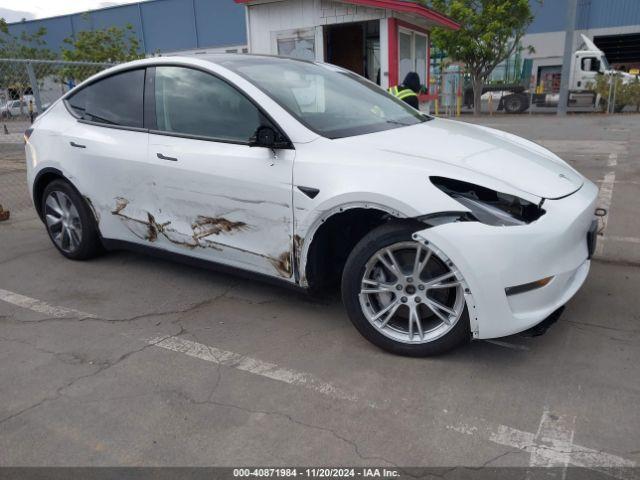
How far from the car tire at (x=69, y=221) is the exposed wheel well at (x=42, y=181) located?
5cm

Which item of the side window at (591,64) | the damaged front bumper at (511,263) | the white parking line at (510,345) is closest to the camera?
the damaged front bumper at (511,263)

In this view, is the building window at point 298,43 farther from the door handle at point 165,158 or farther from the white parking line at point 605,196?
the door handle at point 165,158

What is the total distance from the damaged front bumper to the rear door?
2.31 meters

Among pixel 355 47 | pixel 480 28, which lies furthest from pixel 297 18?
pixel 480 28

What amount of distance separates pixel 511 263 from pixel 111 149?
9.94 feet

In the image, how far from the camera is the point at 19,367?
3.17 m

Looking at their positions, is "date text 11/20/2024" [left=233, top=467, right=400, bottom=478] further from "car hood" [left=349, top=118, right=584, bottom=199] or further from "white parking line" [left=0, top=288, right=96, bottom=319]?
"white parking line" [left=0, top=288, right=96, bottom=319]

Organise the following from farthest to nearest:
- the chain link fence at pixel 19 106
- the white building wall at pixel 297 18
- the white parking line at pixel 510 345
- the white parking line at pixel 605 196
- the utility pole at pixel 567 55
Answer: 1. the utility pole at pixel 567 55
2. the white building wall at pixel 297 18
3. the chain link fence at pixel 19 106
4. the white parking line at pixel 605 196
5. the white parking line at pixel 510 345

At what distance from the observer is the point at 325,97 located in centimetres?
383

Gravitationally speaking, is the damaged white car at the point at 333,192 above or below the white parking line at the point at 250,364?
above

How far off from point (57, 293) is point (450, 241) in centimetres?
310

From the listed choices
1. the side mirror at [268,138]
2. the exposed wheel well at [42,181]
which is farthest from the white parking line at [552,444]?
the exposed wheel well at [42,181]

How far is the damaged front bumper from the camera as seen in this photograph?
2.69 metres

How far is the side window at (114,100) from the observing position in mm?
4121
